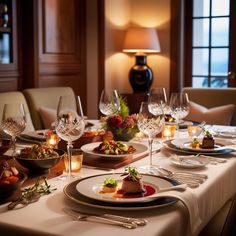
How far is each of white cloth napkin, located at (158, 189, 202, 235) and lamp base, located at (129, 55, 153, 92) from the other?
3377 mm

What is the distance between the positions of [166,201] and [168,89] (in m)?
3.68

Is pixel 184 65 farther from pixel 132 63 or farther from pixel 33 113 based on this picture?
pixel 33 113

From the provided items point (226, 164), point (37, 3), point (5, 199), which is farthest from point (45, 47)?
point (5, 199)

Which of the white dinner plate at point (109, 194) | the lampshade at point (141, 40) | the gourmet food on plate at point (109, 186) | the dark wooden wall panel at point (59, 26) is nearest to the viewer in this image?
the white dinner plate at point (109, 194)

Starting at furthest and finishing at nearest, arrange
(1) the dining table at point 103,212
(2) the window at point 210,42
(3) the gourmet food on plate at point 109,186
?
(2) the window at point 210,42
(3) the gourmet food on plate at point 109,186
(1) the dining table at point 103,212

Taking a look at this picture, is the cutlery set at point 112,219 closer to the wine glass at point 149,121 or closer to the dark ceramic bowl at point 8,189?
the dark ceramic bowl at point 8,189

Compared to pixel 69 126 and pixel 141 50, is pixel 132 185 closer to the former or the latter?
pixel 69 126

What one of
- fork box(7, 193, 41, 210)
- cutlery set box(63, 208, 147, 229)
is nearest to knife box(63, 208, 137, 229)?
cutlery set box(63, 208, 147, 229)

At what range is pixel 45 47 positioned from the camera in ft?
13.0

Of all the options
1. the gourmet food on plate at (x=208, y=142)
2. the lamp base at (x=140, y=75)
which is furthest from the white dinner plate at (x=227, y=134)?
the lamp base at (x=140, y=75)

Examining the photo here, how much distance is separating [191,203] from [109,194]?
23cm

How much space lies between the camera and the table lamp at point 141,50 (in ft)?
14.4

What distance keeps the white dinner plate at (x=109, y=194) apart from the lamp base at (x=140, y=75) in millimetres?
3230

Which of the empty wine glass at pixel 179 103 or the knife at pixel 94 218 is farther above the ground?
the empty wine glass at pixel 179 103
